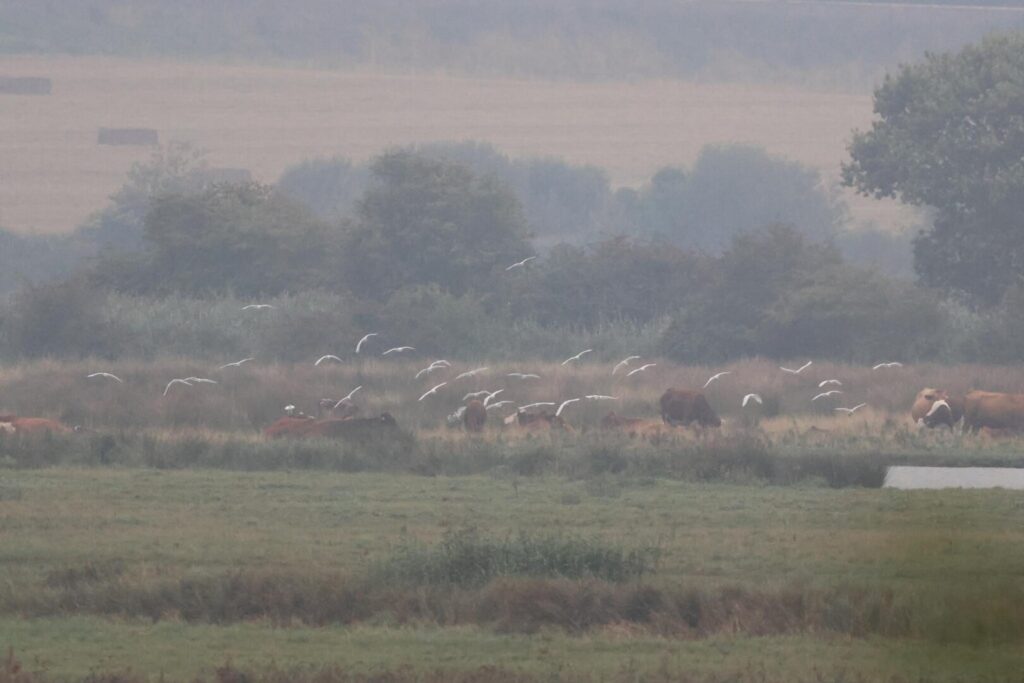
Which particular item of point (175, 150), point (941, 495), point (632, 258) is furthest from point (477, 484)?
point (175, 150)

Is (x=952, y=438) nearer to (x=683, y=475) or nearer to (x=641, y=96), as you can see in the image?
(x=683, y=475)

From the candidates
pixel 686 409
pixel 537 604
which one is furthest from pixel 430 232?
pixel 537 604

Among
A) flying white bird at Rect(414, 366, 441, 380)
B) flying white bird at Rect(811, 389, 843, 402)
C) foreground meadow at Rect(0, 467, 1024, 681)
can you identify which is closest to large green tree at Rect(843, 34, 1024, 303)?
flying white bird at Rect(811, 389, 843, 402)

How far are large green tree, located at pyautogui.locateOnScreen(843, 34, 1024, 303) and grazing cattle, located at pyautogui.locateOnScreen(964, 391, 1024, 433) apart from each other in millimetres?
21459

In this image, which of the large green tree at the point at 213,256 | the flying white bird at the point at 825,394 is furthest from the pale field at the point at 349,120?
the flying white bird at the point at 825,394

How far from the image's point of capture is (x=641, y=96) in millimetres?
97500

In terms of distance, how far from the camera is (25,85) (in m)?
87.2

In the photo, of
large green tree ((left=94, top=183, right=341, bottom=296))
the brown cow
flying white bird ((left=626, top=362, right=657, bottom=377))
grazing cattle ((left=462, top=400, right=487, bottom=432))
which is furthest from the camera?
large green tree ((left=94, top=183, right=341, bottom=296))

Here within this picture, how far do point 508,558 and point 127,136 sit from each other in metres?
79.2

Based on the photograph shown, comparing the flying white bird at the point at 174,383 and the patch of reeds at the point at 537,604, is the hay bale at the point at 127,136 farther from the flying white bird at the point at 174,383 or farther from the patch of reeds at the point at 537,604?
the patch of reeds at the point at 537,604

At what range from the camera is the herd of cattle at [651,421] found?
24.2 m

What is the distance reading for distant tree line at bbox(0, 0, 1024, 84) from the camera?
92000 millimetres

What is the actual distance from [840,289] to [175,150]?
54.7 metres

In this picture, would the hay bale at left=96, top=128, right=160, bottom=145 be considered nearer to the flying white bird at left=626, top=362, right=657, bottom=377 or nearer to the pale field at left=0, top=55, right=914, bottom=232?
the pale field at left=0, top=55, right=914, bottom=232
